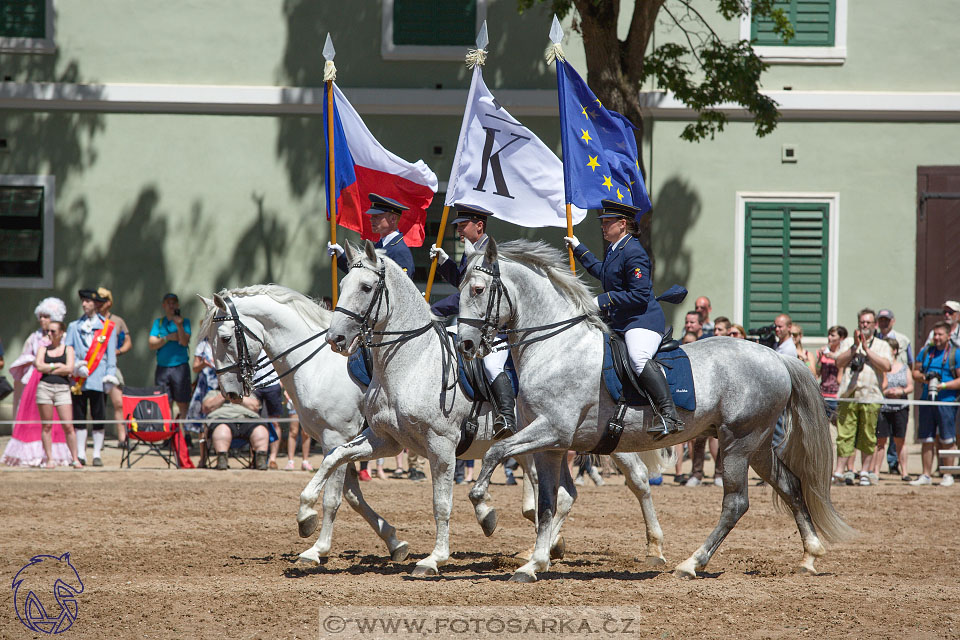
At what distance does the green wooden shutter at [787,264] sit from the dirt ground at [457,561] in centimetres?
483

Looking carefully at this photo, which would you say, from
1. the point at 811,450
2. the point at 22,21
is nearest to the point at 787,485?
the point at 811,450

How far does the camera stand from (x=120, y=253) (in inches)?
728

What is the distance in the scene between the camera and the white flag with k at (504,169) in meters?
10.2

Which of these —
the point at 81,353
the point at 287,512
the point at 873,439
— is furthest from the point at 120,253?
the point at 873,439

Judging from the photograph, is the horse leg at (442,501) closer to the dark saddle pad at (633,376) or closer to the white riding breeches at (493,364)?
the white riding breeches at (493,364)

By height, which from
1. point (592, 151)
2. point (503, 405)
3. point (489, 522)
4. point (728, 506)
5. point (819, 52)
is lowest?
point (489, 522)

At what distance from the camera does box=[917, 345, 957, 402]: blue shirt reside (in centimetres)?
1453

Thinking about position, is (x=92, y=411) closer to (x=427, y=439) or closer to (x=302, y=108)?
(x=302, y=108)

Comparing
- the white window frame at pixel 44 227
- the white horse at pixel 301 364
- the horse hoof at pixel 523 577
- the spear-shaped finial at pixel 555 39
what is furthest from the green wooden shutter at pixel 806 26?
the horse hoof at pixel 523 577

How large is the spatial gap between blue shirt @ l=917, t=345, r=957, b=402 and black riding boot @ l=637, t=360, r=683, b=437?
7.67m

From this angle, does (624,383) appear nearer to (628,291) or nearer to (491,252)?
(628,291)

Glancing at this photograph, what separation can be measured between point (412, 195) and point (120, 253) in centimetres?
901

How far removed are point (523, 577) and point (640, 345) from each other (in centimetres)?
184

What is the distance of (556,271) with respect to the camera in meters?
8.45
